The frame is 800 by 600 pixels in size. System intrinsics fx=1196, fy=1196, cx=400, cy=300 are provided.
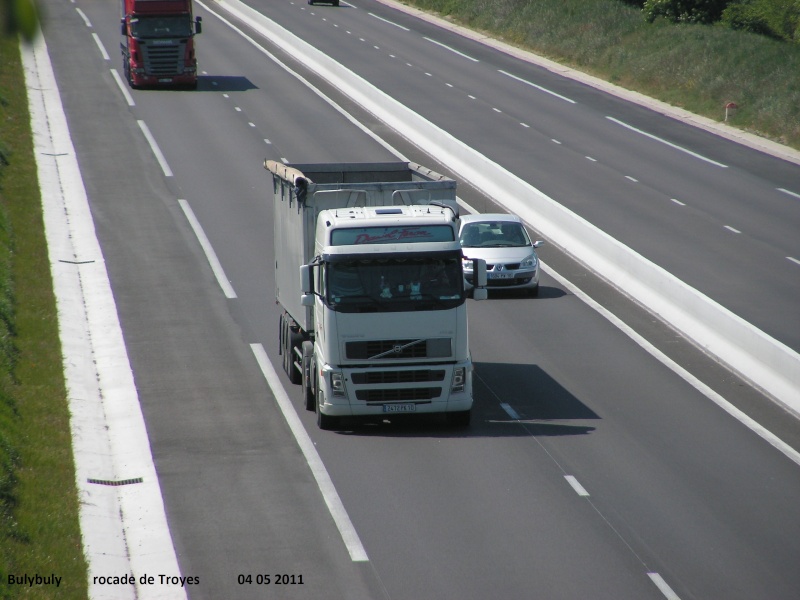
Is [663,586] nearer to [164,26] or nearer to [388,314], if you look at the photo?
[388,314]

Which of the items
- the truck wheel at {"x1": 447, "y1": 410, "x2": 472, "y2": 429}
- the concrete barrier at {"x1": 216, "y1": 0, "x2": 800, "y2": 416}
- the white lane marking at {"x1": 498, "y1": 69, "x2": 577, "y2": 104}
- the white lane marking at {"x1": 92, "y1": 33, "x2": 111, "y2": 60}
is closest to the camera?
the truck wheel at {"x1": 447, "y1": 410, "x2": 472, "y2": 429}

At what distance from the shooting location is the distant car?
25812mm

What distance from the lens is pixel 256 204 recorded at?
33312 mm

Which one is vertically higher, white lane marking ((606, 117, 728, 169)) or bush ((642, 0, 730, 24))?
bush ((642, 0, 730, 24))

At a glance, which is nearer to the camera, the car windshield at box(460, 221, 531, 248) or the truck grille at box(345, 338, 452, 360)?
the truck grille at box(345, 338, 452, 360)

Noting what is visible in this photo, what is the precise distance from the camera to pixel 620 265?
87.7ft

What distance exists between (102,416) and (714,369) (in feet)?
33.8

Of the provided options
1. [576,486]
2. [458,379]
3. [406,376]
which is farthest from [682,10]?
[576,486]

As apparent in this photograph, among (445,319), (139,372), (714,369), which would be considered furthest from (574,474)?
(139,372)

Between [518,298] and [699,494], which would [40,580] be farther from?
[518,298]

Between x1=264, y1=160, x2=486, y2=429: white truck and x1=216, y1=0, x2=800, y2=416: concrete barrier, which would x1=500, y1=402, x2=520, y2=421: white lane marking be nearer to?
x1=264, y1=160, x2=486, y2=429: white truck

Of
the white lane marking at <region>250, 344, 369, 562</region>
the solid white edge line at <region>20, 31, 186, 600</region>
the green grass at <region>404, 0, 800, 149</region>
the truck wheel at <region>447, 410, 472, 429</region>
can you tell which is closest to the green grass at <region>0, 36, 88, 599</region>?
the solid white edge line at <region>20, 31, 186, 600</region>

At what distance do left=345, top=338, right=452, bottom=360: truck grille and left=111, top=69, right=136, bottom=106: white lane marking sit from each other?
33.1 m

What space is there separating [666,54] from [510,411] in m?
43.6
